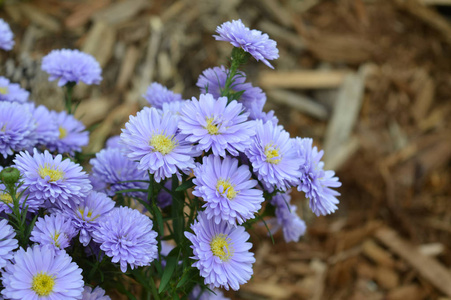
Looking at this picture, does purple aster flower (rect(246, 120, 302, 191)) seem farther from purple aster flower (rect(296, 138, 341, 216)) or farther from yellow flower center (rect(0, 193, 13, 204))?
yellow flower center (rect(0, 193, 13, 204))

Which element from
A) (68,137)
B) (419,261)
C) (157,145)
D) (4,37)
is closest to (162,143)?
(157,145)

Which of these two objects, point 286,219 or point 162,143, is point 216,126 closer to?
point 162,143

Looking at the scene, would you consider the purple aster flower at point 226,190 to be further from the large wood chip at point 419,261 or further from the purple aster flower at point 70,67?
the large wood chip at point 419,261

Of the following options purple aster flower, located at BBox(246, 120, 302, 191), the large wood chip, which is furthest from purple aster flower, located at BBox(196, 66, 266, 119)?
the large wood chip

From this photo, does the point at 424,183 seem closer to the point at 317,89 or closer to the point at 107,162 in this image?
the point at 317,89

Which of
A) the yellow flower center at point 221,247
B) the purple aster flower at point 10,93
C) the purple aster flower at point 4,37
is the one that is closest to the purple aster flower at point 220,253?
the yellow flower center at point 221,247

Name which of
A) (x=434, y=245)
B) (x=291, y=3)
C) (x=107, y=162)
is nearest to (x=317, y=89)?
(x=291, y=3)
